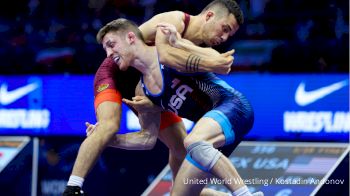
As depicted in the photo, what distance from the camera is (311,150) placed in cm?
635

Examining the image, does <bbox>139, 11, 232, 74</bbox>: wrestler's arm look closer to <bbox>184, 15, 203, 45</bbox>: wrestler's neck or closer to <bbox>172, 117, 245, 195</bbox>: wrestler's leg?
<bbox>172, 117, 245, 195</bbox>: wrestler's leg

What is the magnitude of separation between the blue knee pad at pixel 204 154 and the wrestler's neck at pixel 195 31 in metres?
0.86

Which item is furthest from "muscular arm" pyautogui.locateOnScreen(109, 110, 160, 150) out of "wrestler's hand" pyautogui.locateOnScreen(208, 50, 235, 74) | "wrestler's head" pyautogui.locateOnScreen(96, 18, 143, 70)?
"wrestler's hand" pyautogui.locateOnScreen(208, 50, 235, 74)

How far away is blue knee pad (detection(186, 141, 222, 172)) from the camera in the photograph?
12.7 feet

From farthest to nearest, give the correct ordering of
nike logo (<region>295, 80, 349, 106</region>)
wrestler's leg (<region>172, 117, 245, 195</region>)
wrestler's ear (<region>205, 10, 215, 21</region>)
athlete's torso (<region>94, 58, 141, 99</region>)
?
nike logo (<region>295, 80, 349, 106</region>)
athlete's torso (<region>94, 58, 141, 99</region>)
wrestler's ear (<region>205, 10, 215, 21</region>)
wrestler's leg (<region>172, 117, 245, 195</region>)

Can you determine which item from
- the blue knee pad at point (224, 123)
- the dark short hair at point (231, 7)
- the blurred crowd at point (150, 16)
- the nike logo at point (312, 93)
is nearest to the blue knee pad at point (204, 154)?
the blue knee pad at point (224, 123)

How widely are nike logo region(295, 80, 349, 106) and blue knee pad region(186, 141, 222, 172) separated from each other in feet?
9.93

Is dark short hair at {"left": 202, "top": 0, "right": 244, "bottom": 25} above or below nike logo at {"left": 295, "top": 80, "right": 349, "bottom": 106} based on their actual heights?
above

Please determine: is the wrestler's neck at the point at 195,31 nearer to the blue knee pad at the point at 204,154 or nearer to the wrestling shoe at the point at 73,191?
the blue knee pad at the point at 204,154

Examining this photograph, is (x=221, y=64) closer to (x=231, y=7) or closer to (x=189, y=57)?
(x=189, y=57)

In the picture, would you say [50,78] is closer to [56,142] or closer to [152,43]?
[56,142]

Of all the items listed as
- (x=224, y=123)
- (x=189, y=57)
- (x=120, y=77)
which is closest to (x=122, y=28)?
(x=120, y=77)

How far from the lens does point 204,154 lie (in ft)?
12.7

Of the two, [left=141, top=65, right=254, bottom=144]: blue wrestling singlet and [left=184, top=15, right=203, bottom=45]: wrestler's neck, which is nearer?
[left=141, top=65, right=254, bottom=144]: blue wrestling singlet
